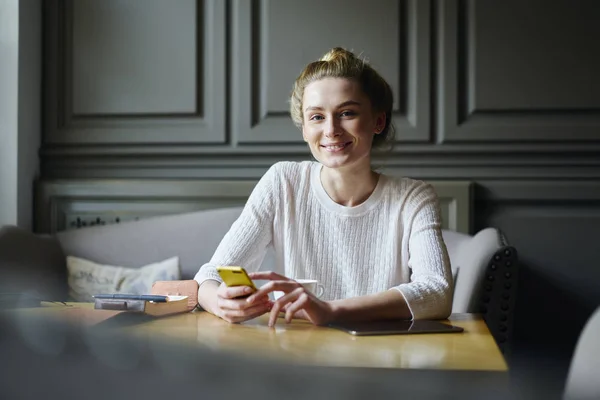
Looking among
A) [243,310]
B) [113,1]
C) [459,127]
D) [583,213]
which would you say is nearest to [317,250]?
[243,310]

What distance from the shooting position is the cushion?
230 centimetres

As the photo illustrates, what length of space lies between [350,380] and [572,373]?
0.14ft

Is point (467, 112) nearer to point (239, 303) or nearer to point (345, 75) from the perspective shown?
point (345, 75)

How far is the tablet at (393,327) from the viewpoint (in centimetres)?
103

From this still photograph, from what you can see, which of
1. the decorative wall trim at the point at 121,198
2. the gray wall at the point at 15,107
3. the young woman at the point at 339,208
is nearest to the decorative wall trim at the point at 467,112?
the decorative wall trim at the point at 121,198

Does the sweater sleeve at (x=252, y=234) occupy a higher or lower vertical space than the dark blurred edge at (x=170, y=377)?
lower

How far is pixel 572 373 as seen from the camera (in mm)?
138

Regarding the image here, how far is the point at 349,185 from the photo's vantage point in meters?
1.62

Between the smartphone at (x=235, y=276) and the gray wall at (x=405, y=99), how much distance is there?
4.60 feet

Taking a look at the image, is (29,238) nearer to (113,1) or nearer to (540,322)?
(113,1)

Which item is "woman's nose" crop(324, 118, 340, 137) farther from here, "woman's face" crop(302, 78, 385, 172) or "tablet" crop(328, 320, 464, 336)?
"tablet" crop(328, 320, 464, 336)

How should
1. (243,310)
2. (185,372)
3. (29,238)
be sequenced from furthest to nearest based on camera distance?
(29,238), (243,310), (185,372)

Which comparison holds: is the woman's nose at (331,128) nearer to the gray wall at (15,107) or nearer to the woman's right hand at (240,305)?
the woman's right hand at (240,305)

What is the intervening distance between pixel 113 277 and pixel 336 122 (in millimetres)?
1055
